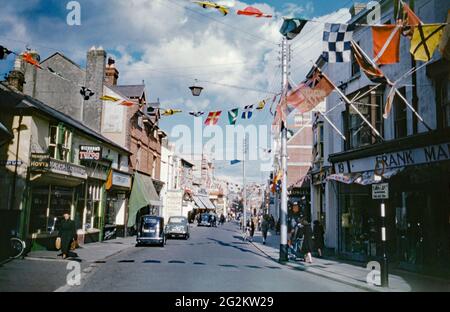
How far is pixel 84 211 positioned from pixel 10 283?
1340cm

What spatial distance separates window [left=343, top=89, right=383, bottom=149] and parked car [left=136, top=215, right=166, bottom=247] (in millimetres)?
12078

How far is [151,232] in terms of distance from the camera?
2366cm

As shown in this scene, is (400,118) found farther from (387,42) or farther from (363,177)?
(387,42)

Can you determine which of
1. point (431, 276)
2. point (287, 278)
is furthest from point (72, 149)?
point (431, 276)

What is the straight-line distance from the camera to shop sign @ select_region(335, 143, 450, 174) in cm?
1322

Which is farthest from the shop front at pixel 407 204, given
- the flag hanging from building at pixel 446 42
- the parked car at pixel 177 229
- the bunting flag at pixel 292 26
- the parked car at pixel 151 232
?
the parked car at pixel 177 229

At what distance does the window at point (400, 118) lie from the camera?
15.9m

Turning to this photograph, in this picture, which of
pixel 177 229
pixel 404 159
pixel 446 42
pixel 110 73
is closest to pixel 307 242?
pixel 404 159

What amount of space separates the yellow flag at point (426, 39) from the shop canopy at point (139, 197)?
2345cm

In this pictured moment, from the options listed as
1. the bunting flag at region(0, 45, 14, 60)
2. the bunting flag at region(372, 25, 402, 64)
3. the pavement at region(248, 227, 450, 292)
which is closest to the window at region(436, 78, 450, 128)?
the bunting flag at region(372, 25, 402, 64)

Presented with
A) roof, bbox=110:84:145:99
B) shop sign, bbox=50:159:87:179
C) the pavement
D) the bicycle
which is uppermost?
roof, bbox=110:84:145:99

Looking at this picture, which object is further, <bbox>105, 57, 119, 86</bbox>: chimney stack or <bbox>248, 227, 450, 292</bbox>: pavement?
<bbox>105, 57, 119, 86</bbox>: chimney stack

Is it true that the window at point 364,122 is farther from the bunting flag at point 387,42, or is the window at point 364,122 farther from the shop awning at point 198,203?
the shop awning at point 198,203

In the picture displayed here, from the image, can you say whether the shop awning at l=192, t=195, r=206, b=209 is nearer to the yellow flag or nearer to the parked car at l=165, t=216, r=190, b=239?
the parked car at l=165, t=216, r=190, b=239
